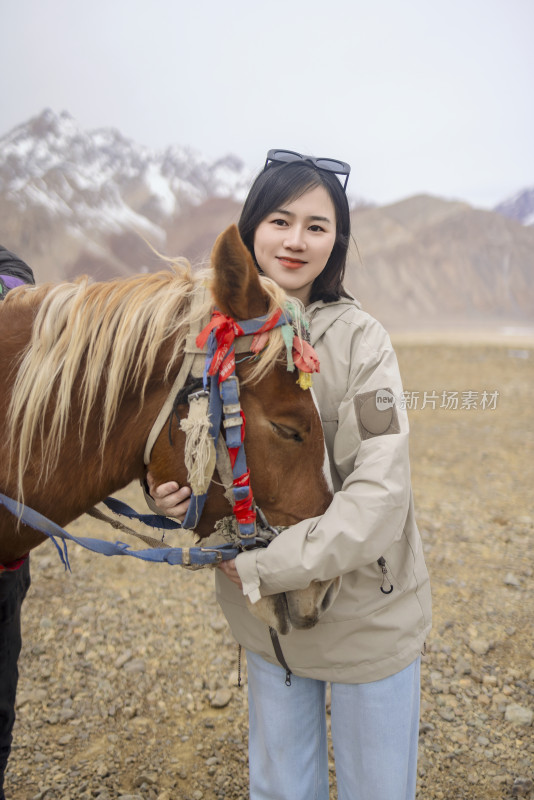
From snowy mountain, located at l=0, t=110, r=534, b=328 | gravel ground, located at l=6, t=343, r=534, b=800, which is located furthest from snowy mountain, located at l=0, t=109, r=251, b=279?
gravel ground, located at l=6, t=343, r=534, b=800

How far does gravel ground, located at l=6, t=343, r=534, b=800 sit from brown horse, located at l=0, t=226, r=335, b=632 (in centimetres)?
172

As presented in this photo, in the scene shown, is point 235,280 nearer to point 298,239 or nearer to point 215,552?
point 298,239

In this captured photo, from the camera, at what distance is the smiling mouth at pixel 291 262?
159cm

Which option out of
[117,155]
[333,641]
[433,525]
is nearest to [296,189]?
[333,641]

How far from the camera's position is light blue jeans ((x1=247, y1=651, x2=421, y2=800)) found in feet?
4.77

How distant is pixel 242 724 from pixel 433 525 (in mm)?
2796

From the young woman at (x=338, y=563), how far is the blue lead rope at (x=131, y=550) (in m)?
0.06

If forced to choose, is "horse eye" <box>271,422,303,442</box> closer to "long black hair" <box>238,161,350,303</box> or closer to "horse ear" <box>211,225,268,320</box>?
"horse ear" <box>211,225,268,320</box>

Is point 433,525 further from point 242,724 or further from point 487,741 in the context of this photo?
point 242,724

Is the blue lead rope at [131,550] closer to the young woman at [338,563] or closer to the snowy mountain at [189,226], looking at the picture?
the young woman at [338,563]

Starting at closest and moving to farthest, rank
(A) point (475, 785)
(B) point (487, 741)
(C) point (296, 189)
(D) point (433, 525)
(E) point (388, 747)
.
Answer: (E) point (388, 747) < (C) point (296, 189) < (A) point (475, 785) < (B) point (487, 741) < (D) point (433, 525)

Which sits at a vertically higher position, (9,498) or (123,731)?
(9,498)

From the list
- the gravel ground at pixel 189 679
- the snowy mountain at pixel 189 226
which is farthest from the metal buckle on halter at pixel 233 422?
the snowy mountain at pixel 189 226

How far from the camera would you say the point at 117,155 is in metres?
32.7
